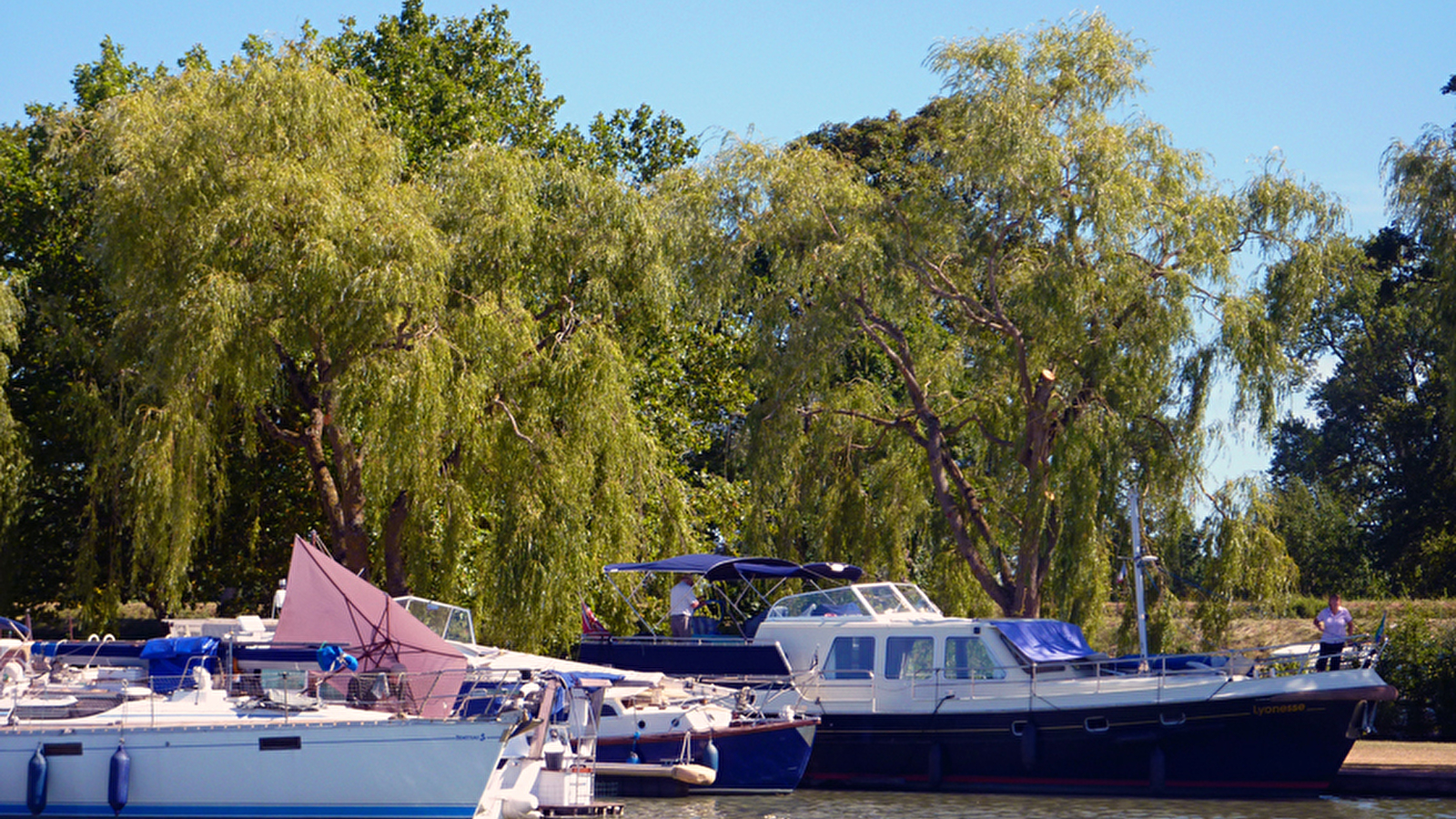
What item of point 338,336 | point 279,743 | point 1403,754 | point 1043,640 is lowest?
point 1403,754

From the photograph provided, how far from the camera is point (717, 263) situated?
26.6 m

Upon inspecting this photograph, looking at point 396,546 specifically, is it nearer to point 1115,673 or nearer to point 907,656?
point 907,656

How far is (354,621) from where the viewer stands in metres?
17.7

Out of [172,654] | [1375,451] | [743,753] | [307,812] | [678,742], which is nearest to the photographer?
[307,812]

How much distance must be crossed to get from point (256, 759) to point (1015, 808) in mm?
Answer: 10383

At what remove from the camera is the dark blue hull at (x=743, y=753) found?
837 inches

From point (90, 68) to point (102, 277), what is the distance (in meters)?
10.9

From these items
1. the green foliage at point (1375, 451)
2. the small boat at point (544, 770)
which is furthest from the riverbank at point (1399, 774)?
the green foliage at point (1375, 451)

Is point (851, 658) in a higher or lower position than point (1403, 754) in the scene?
higher

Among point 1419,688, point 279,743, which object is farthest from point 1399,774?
point 279,743

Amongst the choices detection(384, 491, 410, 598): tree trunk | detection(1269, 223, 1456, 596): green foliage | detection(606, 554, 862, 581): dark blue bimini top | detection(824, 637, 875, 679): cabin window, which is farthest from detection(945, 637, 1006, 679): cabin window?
detection(1269, 223, 1456, 596): green foliage

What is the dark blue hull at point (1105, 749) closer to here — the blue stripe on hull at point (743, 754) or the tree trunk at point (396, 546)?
the blue stripe on hull at point (743, 754)

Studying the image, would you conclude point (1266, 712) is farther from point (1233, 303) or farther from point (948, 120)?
point (948, 120)

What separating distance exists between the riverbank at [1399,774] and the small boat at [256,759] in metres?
13.0
